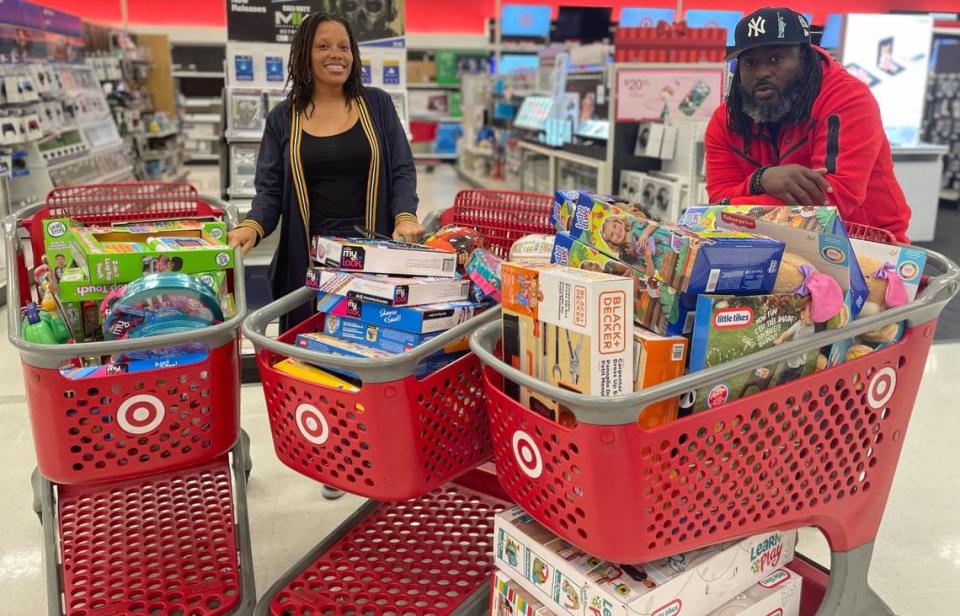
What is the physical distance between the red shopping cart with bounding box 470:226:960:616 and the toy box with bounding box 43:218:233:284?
2.53ft

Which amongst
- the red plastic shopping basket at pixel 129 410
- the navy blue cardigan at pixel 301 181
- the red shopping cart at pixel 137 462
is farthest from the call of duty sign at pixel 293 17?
the red plastic shopping basket at pixel 129 410

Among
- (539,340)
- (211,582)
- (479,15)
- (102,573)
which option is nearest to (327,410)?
(539,340)

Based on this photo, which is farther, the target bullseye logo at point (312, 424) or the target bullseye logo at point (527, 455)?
the target bullseye logo at point (312, 424)

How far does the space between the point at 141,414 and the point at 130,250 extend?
40 centimetres

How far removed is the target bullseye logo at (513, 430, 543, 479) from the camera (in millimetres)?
1441

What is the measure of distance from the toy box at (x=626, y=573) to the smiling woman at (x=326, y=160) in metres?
1.11

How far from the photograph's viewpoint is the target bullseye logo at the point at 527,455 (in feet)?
4.73

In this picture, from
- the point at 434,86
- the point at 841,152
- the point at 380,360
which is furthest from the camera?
the point at 434,86

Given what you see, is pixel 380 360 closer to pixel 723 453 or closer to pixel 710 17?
pixel 723 453

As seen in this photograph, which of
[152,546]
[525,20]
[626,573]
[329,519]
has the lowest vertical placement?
[329,519]

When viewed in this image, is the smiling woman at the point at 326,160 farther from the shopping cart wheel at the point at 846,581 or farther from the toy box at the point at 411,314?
the shopping cart wheel at the point at 846,581

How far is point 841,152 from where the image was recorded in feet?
6.65

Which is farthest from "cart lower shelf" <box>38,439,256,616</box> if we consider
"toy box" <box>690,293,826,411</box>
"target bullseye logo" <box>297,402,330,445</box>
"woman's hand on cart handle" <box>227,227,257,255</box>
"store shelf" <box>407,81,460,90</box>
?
"store shelf" <box>407,81,460,90</box>

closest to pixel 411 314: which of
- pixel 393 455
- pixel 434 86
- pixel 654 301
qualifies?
pixel 393 455
